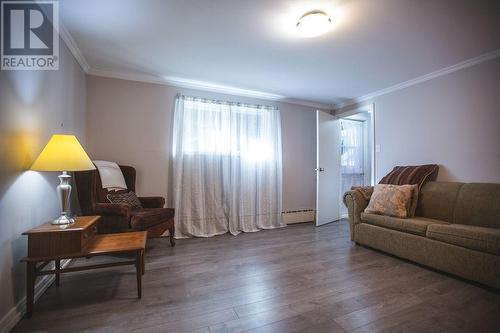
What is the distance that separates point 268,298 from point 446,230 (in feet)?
5.93

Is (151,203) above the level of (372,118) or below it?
below

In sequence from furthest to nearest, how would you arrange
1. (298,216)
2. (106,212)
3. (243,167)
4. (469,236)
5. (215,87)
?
(298,216) < (243,167) < (215,87) < (106,212) < (469,236)

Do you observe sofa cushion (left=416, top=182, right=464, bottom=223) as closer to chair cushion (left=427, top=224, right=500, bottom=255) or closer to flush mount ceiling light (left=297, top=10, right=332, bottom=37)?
chair cushion (left=427, top=224, right=500, bottom=255)

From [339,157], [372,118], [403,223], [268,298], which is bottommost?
Answer: [268,298]

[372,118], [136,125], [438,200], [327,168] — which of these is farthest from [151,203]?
[372,118]

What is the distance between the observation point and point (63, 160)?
64.4 inches

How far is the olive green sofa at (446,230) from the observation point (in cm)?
197

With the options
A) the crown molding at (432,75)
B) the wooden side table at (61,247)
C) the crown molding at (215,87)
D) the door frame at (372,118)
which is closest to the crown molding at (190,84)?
the crown molding at (215,87)

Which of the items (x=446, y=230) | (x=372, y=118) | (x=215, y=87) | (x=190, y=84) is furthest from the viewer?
(x=372, y=118)

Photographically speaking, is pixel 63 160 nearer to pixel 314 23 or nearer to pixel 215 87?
pixel 314 23

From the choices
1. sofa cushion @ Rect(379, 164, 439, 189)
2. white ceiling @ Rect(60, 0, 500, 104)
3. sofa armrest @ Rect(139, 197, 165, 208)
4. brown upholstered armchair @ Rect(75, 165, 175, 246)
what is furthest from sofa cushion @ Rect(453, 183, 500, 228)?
sofa armrest @ Rect(139, 197, 165, 208)

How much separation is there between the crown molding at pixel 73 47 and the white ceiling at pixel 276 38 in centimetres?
5

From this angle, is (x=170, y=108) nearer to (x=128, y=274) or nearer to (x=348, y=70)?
(x=128, y=274)

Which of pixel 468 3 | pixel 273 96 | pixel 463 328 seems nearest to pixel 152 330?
pixel 463 328
